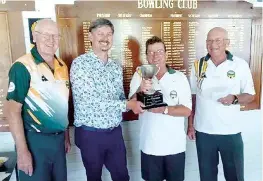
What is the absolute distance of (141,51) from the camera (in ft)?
7.55

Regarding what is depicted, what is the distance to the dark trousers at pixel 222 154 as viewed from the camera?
211 centimetres

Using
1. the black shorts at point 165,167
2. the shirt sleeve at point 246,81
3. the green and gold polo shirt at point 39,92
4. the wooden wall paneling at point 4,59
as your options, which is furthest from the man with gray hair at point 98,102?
the shirt sleeve at point 246,81

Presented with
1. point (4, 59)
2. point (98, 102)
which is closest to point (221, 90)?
point (98, 102)

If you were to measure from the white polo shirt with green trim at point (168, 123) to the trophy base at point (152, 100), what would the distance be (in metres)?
0.10

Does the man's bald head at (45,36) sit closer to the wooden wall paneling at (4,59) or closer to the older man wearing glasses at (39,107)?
the older man wearing glasses at (39,107)

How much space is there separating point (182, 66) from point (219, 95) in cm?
42

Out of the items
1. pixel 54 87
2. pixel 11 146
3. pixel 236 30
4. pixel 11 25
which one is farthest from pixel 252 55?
pixel 11 146


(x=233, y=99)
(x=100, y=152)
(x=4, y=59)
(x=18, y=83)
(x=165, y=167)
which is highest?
(x=4, y=59)

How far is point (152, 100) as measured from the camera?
183 centimetres

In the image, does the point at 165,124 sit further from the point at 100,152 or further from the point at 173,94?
the point at 100,152

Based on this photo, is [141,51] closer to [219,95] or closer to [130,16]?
[130,16]

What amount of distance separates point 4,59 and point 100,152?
91 centimetres

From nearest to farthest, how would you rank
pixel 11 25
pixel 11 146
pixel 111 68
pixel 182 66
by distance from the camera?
pixel 111 68 → pixel 11 25 → pixel 11 146 → pixel 182 66

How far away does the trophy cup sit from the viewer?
182 centimetres
